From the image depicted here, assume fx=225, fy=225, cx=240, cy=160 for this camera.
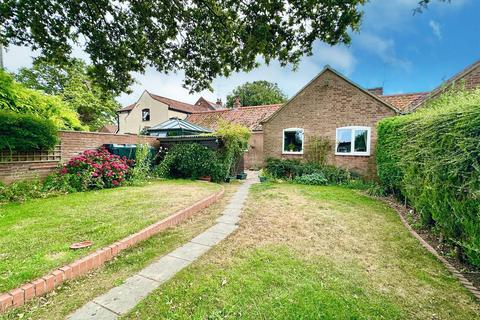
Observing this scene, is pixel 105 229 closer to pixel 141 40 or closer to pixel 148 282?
pixel 148 282

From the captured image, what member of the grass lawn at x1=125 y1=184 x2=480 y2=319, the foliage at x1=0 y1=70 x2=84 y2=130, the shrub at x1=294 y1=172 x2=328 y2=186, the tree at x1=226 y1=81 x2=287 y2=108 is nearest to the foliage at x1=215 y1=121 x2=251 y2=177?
the shrub at x1=294 y1=172 x2=328 y2=186

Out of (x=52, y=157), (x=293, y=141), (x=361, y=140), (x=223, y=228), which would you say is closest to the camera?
(x=223, y=228)

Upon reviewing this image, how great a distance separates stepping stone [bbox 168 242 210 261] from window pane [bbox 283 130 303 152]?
11388mm

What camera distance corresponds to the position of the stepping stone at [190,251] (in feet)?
12.3

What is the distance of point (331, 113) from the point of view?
524 inches

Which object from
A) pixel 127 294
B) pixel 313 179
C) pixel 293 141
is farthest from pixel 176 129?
pixel 127 294

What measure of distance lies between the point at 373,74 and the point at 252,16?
1243 cm

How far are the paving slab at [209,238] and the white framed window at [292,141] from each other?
1065cm

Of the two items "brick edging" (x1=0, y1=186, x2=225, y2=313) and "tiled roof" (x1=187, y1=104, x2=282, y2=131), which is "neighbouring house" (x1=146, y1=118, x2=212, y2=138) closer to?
"tiled roof" (x1=187, y1=104, x2=282, y2=131)

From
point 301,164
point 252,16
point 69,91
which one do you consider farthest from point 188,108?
point 252,16

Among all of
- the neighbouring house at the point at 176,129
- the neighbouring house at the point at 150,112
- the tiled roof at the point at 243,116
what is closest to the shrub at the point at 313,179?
the neighbouring house at the point at 176,129

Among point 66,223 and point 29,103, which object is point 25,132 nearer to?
point 29,103

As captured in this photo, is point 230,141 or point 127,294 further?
point 230,141

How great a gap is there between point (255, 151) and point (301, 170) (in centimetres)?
695
